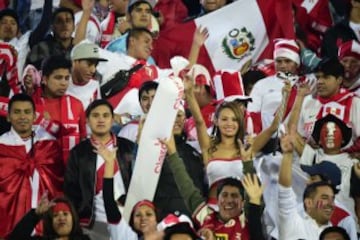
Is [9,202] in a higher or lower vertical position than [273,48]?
lower

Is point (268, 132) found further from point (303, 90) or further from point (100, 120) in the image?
point (100, 120)

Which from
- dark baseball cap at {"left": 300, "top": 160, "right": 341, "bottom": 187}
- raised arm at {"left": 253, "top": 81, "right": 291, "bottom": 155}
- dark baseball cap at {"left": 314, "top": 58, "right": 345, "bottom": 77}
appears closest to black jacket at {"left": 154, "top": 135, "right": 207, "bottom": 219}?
raised arm at {"left": 253, "top": 81, "right": 291, "bottom": 155}

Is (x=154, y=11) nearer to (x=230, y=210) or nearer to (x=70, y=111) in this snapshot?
(x=70, y=111)

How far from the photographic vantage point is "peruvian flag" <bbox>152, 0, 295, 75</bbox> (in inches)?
660

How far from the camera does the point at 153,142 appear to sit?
542 inches

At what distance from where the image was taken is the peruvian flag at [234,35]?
660 inches

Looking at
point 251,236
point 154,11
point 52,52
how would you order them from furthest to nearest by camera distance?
point 154,11
point 52,52
point 251,236

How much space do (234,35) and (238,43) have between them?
8 cm

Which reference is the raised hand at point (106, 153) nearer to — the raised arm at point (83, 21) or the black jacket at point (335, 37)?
the raised arm at point (83, 21)

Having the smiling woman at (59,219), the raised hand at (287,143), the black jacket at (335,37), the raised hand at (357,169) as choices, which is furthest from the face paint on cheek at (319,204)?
the black jacket at (335,37)

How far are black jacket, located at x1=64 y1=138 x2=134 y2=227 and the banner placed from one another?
0.34m

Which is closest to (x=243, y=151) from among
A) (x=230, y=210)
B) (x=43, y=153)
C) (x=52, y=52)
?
(x=230, y=210)

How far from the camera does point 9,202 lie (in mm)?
14125

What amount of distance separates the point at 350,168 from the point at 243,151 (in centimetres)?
125
